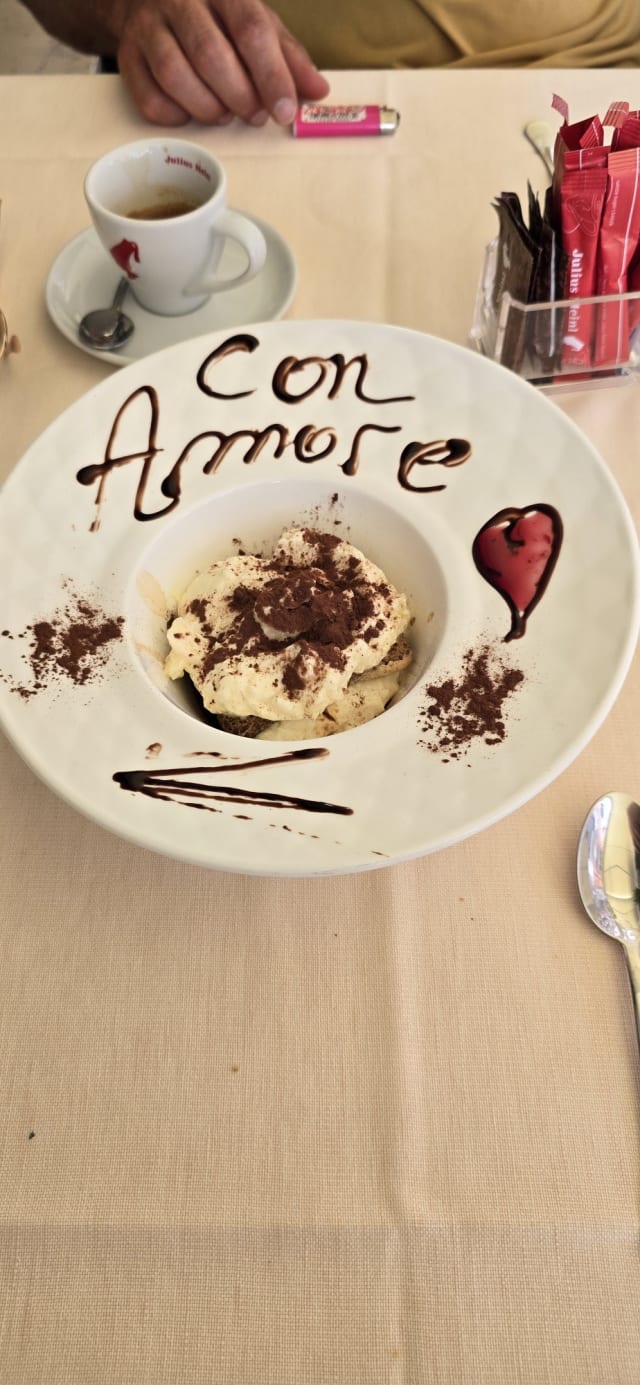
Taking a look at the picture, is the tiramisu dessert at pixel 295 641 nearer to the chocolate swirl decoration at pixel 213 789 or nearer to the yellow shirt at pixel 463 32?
the chocolate swirl decoration at pixel 213 789

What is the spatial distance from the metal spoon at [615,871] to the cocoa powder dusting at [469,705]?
0.40 ft

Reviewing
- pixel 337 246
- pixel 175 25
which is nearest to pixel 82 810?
pixel 337 246

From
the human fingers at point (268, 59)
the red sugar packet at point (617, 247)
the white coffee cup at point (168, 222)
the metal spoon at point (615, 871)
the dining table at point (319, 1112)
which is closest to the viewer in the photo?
the dining table at point (319, 1112)

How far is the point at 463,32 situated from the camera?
4.07ft

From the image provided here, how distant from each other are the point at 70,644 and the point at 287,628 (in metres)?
0.17

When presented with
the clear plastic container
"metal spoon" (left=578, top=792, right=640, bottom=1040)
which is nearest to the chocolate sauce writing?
the clear plastic container

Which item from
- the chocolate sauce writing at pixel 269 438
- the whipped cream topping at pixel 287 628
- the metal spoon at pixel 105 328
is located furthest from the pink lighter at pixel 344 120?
the whipped cream topping at pixel 287 628

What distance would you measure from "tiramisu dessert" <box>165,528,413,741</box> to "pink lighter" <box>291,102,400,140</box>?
70 centimetres

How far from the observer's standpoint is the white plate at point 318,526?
0.56m

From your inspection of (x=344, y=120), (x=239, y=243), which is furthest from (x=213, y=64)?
(x=239, y=243)

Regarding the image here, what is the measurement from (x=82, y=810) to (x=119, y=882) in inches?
4.3

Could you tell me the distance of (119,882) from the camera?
651mm

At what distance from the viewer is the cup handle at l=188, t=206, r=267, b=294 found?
918 millimetres

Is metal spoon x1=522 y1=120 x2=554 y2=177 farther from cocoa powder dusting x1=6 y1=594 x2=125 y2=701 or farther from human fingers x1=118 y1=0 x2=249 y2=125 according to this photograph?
cocoa powder dusting x1=6 y1=594 x2=125 y2=701
